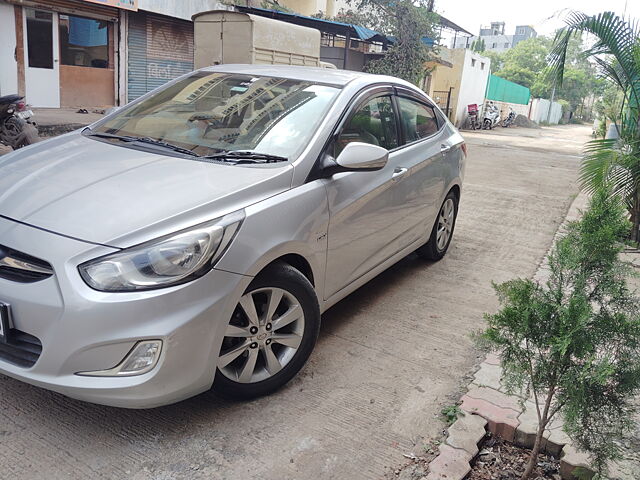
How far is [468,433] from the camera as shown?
274 centimetres

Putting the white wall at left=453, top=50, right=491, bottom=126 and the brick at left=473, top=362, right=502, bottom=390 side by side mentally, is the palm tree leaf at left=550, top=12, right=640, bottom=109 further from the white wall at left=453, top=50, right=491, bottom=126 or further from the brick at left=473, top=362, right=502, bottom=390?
the white wall at left=453, top=50, right=491, bottom=126

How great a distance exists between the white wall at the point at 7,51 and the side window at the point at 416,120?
1089 cm

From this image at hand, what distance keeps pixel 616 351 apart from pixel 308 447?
1.35 m

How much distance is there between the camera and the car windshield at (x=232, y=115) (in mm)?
3262

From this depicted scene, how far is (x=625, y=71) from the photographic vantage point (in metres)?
6.14

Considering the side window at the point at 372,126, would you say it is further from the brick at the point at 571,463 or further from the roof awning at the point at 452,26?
the roof awning at the point at 452,26

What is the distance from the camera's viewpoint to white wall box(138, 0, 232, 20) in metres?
14.4

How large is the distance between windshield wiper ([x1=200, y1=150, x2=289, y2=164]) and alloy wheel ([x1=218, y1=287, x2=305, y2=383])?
29.0 inches

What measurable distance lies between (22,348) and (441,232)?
147 inches

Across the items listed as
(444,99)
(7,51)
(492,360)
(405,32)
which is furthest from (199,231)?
(444,99)

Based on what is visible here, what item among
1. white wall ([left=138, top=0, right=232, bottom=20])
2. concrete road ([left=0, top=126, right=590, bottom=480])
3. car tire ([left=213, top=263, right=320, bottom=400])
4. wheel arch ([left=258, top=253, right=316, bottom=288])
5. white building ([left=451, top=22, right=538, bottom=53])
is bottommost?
concrete road ([left=0, top=126, right=590, bottom=480])

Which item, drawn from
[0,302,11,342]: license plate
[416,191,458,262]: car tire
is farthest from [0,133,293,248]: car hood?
[416,191,458,262]: car tire

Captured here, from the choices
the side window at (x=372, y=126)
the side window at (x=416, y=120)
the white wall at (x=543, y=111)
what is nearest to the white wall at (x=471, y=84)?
the white wall at (x=543, y=111)

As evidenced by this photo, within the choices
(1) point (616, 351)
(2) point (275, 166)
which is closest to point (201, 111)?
(2) point (275, 166)
